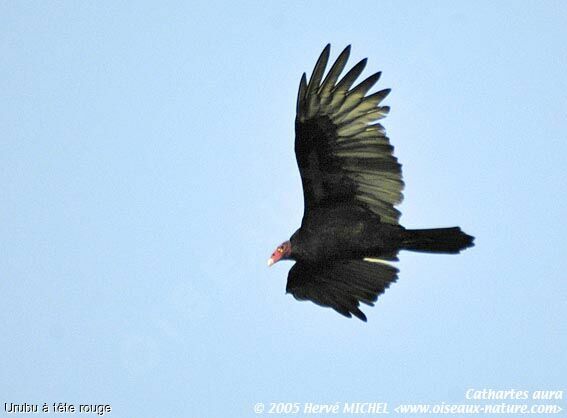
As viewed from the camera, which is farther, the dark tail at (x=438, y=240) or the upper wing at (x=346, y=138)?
the upper wing at (x=346, y=138)

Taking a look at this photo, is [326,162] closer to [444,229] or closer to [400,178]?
[400,178]

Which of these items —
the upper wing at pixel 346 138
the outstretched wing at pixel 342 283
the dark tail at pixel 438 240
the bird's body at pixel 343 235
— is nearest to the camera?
the dark tail at pixel 438 240

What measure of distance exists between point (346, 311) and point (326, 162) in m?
1.96

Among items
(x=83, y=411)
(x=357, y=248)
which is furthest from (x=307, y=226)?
(x=83, y=411)

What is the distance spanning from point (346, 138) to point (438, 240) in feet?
5.41

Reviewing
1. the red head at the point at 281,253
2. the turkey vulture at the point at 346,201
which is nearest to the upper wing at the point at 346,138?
the turkey vulture at the point at 346,201

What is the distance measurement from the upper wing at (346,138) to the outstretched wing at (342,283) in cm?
86

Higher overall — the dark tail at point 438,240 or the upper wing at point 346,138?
the upper wing at point 346,138

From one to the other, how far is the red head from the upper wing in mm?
977

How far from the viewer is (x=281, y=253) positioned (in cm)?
1148

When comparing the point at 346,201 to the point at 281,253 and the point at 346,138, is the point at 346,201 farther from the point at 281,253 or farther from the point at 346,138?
the point at 281,253

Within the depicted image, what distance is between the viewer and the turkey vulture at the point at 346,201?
10594 millimetres

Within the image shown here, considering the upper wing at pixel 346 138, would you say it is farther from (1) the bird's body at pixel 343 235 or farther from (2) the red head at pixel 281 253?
(2) the red head at pixel 281 253

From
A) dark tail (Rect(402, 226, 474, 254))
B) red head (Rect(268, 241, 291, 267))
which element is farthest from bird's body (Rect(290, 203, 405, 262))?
dark tail (Rect(402, 226, 474, 254))
